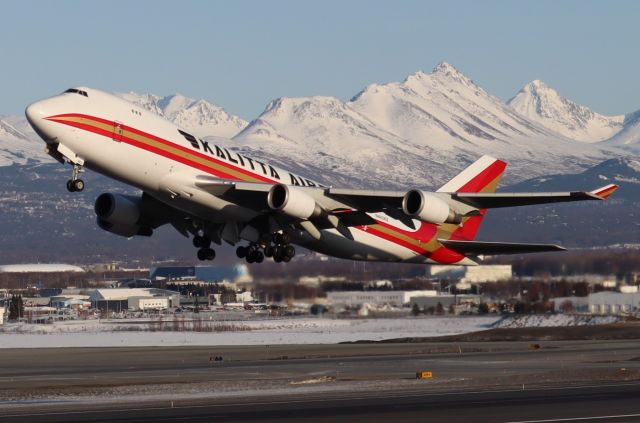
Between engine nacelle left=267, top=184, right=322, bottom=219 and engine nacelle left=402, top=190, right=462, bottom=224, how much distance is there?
3.83 m

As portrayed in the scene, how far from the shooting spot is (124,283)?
385 ft

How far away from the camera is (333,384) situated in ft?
172

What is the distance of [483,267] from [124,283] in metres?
39.3

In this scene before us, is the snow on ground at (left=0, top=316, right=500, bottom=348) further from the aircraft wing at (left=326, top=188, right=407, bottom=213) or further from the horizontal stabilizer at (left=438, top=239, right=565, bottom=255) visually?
the aircraft wing at (left=326, top=188, right=407, bottom=213)

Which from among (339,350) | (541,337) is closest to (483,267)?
(541,337)

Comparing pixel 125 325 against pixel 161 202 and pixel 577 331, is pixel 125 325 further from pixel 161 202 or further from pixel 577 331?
pixel 161 202

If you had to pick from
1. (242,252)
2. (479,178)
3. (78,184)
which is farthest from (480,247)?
(78,184)

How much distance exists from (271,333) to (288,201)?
2336 inches

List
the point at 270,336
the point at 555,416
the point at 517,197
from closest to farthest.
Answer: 1. the point at 555,416
2. the point at 517,197
3. the point at 270,336

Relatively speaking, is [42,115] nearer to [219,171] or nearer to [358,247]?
[219,171]

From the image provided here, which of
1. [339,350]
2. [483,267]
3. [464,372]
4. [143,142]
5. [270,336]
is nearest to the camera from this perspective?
[143,142]

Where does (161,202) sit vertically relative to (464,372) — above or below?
above

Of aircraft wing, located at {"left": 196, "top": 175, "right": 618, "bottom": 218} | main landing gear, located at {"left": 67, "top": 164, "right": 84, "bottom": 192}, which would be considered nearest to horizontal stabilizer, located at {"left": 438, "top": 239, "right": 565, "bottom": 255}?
aircraft wing, located at {"left": 196, "top": 175, "right": 618, "bottom": 218}

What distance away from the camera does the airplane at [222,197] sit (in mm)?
47594
